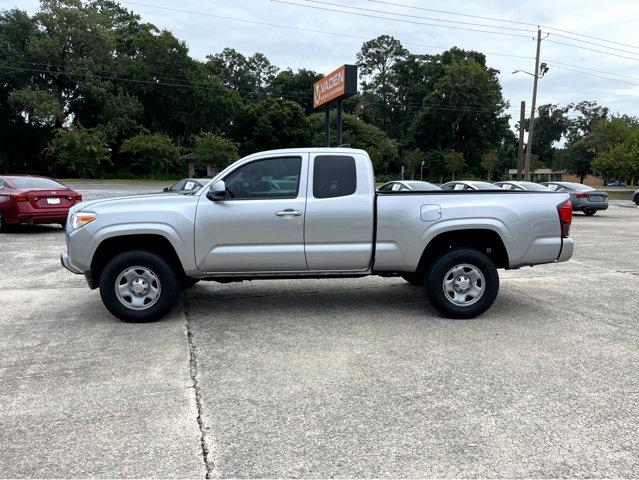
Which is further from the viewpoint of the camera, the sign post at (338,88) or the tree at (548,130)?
the tree at (548,130)

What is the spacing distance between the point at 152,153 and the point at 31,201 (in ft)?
131

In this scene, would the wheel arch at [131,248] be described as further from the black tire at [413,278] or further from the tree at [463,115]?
the tree at [463,115]

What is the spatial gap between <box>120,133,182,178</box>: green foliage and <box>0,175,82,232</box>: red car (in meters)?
38.1

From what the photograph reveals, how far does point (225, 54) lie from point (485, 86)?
42868 millimetres

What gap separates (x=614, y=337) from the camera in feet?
17.1

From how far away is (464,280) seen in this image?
5.77 m

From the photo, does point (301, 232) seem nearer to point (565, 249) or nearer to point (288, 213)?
point (288, 213)

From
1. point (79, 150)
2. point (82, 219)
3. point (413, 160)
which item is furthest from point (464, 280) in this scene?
point (413, 160)

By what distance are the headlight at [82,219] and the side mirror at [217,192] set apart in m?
1.23

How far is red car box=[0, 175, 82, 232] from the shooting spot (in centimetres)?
1213

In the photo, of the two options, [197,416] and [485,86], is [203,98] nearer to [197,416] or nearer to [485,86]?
[485,86]

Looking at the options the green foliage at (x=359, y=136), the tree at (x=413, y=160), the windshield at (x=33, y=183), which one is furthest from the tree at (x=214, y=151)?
the windshield at (x=33, y=183)

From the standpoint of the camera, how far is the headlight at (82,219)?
5.46m

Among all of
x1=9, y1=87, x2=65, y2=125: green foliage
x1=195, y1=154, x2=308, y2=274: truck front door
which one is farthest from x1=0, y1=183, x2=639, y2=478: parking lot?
x1=9, y1=87, x2=65, y2=125: green foliage
